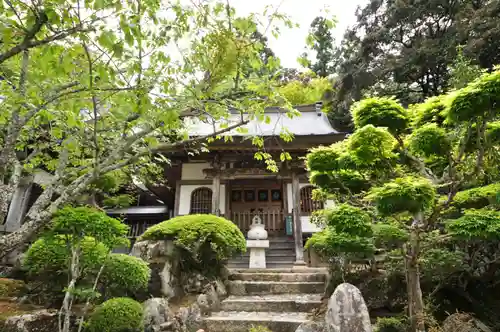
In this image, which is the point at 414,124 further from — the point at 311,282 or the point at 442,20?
the point at 442,20

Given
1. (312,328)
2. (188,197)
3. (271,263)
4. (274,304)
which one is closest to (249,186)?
(188,197)

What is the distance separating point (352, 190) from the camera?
5.01 m

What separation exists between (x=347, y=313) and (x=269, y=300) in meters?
2.42

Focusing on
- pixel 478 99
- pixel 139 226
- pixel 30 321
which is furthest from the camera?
pixel 139 226

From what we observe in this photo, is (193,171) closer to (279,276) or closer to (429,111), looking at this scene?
(279,276)

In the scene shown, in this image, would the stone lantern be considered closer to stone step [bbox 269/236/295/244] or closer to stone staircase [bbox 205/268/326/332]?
stone staircase [bbox 205/268/326/332]

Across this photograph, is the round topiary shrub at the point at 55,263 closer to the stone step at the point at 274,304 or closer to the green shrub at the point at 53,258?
the green shrub at the point at 53,258

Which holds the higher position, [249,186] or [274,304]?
[249,186]

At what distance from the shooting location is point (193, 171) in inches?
445

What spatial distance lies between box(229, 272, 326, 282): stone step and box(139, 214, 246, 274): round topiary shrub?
3.10 feet

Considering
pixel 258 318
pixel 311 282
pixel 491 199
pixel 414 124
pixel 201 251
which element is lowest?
pixel 258 318

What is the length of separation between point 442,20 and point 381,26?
2.57 metres

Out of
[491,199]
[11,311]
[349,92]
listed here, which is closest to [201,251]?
[11,311]

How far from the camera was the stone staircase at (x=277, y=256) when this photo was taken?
920 centimetres
